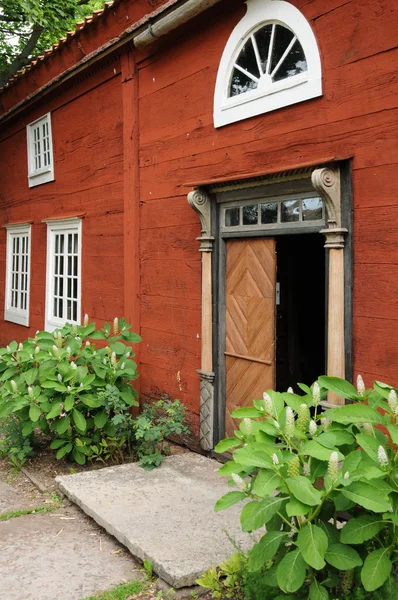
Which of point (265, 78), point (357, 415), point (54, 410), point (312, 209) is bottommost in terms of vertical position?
point (54, 410)

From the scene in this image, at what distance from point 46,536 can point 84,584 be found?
32.2 inches

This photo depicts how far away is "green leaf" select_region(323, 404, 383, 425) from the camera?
2529 mm

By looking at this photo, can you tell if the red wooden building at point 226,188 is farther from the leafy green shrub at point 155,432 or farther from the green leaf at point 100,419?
the green leaf at point 100,419

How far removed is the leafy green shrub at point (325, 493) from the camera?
92.6 inches

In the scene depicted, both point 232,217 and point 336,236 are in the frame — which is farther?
point 232,217

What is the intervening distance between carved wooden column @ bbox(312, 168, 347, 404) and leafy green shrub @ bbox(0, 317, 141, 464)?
2.18 meters

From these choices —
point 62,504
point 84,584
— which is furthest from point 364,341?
→ point 62,504

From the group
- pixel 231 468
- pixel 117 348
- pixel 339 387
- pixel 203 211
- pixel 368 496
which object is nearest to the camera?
pixel 368 496

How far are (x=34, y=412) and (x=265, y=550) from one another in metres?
3.22

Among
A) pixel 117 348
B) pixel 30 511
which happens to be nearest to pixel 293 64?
pixel 117 348

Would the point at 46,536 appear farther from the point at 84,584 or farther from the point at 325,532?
the point at 325,532

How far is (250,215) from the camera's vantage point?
5.27 meters

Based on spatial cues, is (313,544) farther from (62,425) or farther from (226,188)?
(226,188)

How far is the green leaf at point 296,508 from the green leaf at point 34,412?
3346mm
